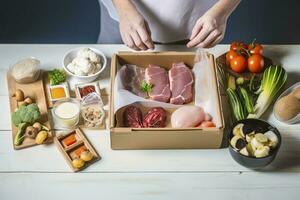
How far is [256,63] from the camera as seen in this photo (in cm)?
159

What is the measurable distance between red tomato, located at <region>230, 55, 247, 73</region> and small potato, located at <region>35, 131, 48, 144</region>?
26.8 inches

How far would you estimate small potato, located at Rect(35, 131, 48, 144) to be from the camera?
1.40 metres

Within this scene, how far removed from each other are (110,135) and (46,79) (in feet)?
1.28

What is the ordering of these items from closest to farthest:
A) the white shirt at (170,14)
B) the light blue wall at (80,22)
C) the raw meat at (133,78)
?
1. the raw meat at (133,78)
2. the white shirt at (170,14)
3. the light blue wall at (80,22)

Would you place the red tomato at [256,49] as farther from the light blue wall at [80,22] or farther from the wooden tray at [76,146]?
the light blue wall at [80,22]

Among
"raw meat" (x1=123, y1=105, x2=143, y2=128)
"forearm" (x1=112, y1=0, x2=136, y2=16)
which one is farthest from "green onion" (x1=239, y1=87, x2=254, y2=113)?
"forearm" (x1=112, y1=0, x2=136, y2=16)

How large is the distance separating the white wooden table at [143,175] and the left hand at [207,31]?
14.3 inches

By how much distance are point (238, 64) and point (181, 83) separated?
0.23 meters

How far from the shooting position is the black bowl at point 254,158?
4.34ft

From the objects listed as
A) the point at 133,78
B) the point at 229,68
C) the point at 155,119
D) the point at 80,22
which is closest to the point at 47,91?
the point at 133,78

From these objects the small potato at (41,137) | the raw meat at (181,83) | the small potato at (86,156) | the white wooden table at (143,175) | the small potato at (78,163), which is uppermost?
the raw meat at (181,83)

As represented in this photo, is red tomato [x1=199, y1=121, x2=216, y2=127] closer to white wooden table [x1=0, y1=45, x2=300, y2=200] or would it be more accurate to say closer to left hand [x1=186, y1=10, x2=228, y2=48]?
white wooden table [x1=0, y1=45, x2=300, y2=200]

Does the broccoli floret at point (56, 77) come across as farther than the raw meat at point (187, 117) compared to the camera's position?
Yes

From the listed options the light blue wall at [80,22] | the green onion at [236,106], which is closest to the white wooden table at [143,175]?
the green onion at [236,106]
